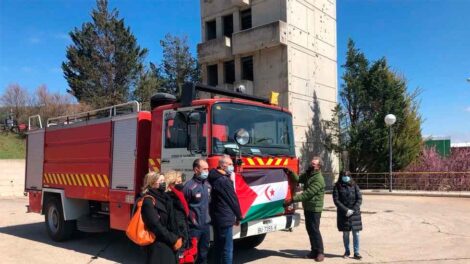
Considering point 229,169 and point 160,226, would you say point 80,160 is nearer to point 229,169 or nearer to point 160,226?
point 229,169

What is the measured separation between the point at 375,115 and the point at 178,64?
24924mm

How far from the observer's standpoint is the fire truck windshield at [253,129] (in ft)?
23.8

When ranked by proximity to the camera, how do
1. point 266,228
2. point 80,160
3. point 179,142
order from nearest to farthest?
point 266,228, point 179,142, point 80,160

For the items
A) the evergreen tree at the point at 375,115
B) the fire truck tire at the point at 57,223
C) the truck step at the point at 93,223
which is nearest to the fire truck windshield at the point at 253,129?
the truck step at the point at 93,223

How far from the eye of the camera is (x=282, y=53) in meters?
28.2

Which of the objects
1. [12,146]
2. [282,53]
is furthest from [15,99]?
[282,53]

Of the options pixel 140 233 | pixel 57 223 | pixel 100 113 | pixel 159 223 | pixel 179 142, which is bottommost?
pixel 57 223

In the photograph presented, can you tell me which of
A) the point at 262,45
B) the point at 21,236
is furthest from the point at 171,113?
the point at 262,45

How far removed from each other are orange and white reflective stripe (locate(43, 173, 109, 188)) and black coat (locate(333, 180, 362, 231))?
456cm

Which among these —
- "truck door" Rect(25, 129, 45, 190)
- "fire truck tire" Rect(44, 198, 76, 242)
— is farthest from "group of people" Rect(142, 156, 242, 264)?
"truck door" Rect(25, 129, 45, 190)

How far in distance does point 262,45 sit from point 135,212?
24.5 metres

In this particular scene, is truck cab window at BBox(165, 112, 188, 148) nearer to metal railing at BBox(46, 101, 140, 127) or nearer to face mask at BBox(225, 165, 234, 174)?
face mask at BBox(225, 165, 234, 174)

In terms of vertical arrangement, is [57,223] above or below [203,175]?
below

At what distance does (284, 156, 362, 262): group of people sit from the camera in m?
8.05
